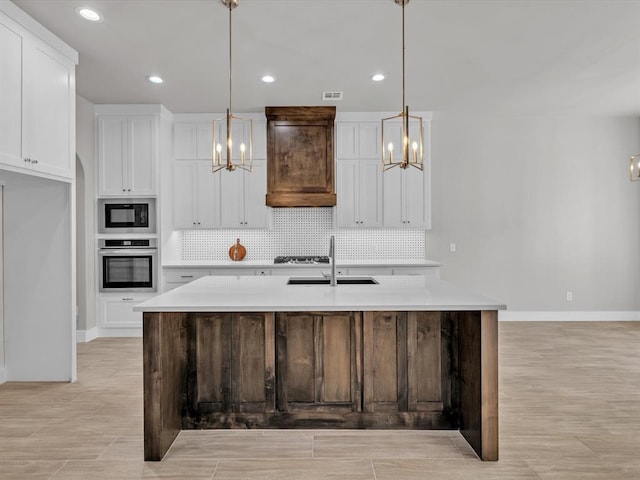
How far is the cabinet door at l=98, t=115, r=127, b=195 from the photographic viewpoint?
5.10 metres

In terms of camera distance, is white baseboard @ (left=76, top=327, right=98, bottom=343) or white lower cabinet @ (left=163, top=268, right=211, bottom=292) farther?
white lower cabinet @ (left=163, top=268, right=211, bottom=292)

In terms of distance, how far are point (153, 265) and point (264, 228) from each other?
1374 millimetres

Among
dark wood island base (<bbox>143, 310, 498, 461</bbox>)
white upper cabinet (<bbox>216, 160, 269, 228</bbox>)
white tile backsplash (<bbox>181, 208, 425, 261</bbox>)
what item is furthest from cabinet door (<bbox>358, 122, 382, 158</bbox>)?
dark wood island base (<bbox>143, 310, 498, 461</bbox>)

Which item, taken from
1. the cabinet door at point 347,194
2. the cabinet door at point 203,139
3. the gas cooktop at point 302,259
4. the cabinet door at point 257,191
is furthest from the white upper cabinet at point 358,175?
the cabinet door at point 203,139

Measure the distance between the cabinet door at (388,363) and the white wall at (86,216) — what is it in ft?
12.3

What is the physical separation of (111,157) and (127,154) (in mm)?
186

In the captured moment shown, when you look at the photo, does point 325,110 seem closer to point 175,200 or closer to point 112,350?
point 175,200

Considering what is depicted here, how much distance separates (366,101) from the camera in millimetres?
4988

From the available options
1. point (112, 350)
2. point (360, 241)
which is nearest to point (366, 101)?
point (360, 241)

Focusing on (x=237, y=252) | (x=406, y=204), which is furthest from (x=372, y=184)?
(x=237, y=252)

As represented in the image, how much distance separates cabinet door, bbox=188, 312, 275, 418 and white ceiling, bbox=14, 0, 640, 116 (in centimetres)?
209

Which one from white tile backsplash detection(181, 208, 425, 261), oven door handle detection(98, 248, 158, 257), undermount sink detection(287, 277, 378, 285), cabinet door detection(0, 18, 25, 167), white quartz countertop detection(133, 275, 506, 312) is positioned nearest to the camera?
white quartz countertop detection(133, 275, 506, 312)

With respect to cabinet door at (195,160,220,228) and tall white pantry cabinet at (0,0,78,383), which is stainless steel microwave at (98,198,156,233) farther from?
tall white pantry cabinet at (0,0,78,383)

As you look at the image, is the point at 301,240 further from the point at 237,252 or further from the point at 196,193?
Result: the point at 196,193
